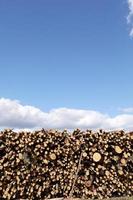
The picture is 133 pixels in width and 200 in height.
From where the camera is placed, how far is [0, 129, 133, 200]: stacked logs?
40.3ft

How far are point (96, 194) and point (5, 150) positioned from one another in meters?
2.84

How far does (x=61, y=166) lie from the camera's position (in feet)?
40.6

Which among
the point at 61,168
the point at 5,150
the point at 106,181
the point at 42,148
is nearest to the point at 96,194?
the point at 106,181

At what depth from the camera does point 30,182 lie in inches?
484

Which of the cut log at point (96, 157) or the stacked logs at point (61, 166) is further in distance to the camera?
the cut log at point (96, 157)

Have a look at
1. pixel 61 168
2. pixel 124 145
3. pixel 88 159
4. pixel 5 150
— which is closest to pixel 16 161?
pixel 5 150

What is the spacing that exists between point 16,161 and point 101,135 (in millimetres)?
2566

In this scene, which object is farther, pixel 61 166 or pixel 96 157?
pixel 96 157

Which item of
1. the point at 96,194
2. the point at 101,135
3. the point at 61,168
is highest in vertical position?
the point at 101,135

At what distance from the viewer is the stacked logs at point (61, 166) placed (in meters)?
12.3

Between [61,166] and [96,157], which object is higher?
[96,157]

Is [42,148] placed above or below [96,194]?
above

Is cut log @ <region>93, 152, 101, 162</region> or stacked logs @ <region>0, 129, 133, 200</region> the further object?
cut log @ <region>93, 152, 101, 162</region>

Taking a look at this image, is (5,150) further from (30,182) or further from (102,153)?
(102,153)
